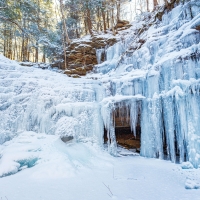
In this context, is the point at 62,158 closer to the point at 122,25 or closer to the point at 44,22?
the point at 122,25

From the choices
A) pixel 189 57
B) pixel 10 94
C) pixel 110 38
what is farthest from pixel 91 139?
pixel 110 38

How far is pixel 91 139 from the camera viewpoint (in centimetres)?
694

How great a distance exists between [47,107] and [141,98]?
3.82 metres

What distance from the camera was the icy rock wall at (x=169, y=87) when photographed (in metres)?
5.38

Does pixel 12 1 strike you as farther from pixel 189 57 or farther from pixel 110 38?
pixel 189 57

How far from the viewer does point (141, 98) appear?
6809 mm

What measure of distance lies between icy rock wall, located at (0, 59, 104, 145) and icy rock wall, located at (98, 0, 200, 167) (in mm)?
705

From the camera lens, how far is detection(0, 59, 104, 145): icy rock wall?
6.46 m

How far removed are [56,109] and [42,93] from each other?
951 mm

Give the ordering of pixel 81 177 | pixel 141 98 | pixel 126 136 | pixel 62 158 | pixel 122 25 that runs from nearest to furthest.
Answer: pixel 81 177 → pixel 62 158 → pixel 141 98 → pixel 126 136 → pixel 122 25

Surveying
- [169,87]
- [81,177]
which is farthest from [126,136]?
[81,177]

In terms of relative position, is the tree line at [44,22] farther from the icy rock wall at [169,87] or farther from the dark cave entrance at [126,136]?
the dark cave entrance at [126,136]

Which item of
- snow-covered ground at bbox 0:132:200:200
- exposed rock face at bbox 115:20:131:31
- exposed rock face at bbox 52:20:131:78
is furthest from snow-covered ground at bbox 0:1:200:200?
exposed rock face at bbox 115:20:131:31

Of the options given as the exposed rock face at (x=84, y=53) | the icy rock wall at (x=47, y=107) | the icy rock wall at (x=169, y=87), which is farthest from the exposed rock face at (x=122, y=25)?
the icy rock wall at (x=47, y=107)
